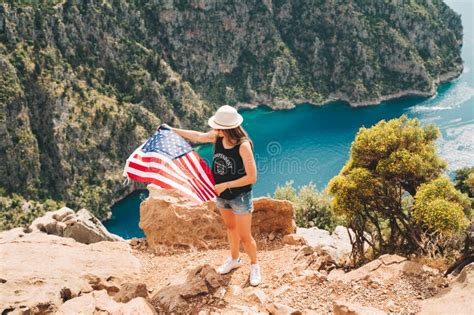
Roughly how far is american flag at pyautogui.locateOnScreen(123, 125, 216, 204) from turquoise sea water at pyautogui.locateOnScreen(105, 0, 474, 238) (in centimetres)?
7046

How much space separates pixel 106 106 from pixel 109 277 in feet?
322

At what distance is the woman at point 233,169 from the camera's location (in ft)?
30.7

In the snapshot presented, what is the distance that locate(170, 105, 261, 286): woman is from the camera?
30.7 feet

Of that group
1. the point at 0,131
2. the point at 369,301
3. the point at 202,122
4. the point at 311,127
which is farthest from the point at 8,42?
the point at 369,301

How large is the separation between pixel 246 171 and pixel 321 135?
101793 millimetres

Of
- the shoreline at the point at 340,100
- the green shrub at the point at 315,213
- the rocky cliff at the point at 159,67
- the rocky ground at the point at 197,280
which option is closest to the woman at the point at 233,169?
the rocky ground at the point at 197,280

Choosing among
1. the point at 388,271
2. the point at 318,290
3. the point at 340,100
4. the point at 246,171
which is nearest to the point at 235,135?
the point at 246,171

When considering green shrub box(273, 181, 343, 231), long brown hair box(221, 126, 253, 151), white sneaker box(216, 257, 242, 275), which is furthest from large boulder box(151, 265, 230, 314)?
green shrub box(273, 181, 343, 231)

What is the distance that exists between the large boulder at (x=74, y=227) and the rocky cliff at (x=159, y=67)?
72.2 metres

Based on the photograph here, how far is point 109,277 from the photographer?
39.0 ft

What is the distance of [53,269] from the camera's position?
11.4 metres

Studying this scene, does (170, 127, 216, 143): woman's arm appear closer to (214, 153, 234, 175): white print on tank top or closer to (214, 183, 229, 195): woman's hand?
(214, 153, 234, 175): white print on tank top

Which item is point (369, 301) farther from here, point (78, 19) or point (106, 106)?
point (78, 19)

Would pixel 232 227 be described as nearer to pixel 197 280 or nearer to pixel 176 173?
pixel 197 280
